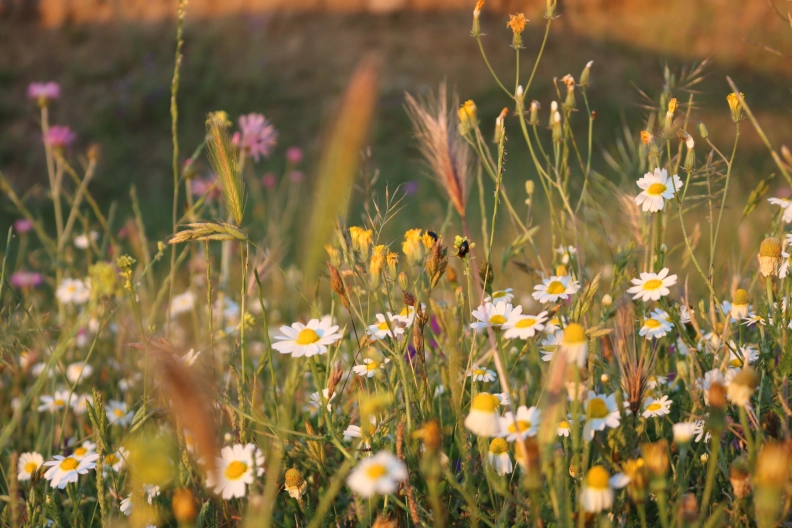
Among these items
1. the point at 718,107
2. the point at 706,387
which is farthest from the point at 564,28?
the point at 706,387

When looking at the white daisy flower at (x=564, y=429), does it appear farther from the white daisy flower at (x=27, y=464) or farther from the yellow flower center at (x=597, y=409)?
the white daisy flower at (x=27, y=464)

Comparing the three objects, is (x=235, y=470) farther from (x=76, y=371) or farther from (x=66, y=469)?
(x=76, y=371)

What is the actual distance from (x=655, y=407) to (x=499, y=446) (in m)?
0.21

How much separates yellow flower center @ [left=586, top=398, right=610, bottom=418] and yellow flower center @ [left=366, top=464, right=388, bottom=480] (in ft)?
0.87

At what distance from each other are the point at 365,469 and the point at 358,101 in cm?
29

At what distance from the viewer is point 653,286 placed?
886 millimetres

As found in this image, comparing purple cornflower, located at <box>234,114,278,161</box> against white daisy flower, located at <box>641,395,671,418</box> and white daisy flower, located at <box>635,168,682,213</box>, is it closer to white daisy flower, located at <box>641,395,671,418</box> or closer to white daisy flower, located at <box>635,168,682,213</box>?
white daisy flower, located at <box>635,168,682,213</box>

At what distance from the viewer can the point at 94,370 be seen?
161cm

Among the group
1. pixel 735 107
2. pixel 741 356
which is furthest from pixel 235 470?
pixel 735 107

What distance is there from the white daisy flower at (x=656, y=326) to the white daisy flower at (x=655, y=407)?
0.25ft

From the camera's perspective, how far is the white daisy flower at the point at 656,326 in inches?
34.1

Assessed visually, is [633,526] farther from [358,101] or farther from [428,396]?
[358,101]

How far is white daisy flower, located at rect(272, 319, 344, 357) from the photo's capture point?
82 cm

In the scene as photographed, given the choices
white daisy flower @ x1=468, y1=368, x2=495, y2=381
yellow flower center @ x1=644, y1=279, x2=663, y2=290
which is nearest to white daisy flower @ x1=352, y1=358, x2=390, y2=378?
white daisy flower @ x1=468, y1=368, x2=495, y2=381
